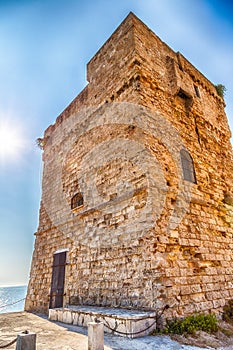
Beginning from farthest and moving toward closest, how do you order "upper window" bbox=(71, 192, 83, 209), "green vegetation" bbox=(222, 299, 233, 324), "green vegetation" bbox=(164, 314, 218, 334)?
1. "upper window" bbox=(71, 192, 83, 209)
2. "green vegetation" bbox=(222, 299, 233, 324)
3. "green vegetation" bbox=(164, 314, 218, 334)

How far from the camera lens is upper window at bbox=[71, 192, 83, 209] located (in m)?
6.75

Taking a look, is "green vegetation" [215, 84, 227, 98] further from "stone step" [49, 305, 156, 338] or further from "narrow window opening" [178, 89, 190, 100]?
"stone step" [49, 305, 156, 338]

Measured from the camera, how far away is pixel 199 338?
130 inches

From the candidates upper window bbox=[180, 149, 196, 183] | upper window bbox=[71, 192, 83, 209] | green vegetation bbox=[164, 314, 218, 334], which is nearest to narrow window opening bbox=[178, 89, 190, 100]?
upper window bbox=[180, 149, 196, 183]

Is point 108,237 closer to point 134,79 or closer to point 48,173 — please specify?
point 134,79

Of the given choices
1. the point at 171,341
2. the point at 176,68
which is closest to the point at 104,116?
the point at 176,68

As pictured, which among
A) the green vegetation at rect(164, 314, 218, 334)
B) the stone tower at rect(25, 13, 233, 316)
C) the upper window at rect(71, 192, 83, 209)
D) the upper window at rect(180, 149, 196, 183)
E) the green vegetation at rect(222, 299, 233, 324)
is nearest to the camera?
the green vegetation at rect(164, 314, 218, 334)

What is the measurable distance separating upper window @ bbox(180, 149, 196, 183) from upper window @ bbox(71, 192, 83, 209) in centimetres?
302

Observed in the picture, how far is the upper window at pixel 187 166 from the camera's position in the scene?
18.8 ft

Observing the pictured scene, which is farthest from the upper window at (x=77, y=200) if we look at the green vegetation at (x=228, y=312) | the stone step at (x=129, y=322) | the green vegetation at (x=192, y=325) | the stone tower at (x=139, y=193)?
the green vegetation at (x=228, y=312)

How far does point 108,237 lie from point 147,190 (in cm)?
143

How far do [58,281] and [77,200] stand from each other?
227 cm

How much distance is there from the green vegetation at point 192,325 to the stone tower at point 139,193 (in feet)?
0.49

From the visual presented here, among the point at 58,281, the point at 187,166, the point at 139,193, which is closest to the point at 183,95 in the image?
the point at 187,166
